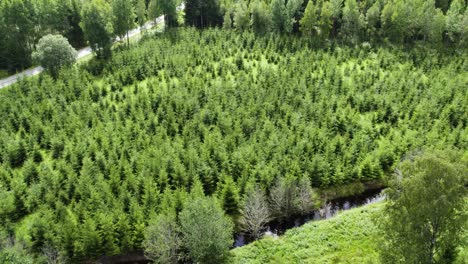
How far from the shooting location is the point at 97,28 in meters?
93.2

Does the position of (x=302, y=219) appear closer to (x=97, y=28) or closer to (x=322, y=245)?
(x=322, y=245)

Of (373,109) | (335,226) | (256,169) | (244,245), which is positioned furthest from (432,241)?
(373,109)

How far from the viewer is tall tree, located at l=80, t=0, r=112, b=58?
93188 mm

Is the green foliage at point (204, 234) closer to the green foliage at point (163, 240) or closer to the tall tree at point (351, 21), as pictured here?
the green foliage at point (163, 240)

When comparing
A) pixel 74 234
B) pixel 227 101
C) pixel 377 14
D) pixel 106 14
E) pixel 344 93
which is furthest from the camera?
pixel 377 14

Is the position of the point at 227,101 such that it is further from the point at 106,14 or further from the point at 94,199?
the point at 106,14

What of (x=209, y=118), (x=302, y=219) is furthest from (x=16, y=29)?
(x=302, y=219)

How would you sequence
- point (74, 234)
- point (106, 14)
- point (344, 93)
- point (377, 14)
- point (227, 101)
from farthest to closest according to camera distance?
point (377, 14), point (106, 14), point (344, 93), point (227, 101), point (74, 234)

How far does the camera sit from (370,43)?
104 metres

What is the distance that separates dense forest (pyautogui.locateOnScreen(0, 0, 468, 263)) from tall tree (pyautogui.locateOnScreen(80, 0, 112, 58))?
368 mm

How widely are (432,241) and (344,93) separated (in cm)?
5203

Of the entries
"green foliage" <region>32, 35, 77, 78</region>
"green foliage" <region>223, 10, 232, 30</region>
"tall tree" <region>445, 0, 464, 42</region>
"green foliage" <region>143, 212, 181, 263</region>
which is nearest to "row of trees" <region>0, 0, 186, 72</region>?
"green foliage" <region>32, 35, 77, 78</region>

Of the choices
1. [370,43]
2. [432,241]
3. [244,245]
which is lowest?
[244,245]

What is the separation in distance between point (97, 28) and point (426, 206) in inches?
3454
